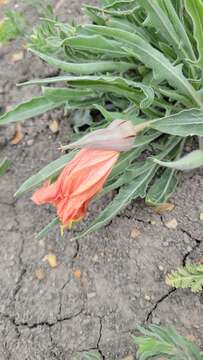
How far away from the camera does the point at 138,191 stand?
212 centimetres

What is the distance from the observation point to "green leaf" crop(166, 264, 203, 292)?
1.89 metres

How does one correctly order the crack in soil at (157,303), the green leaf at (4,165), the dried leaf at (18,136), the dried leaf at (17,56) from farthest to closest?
the dried leaf at (17,56)
the dried leaf at (18,136)
the green leaf at (4,165)
the crack in soil at (157,303)

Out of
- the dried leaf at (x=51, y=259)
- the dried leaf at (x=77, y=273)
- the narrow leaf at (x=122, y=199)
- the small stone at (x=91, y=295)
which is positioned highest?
the narrow leaf at (x=122, y=199)

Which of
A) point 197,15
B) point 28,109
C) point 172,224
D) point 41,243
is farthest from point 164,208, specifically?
point 197,15

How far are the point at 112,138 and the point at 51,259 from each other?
2.12ft

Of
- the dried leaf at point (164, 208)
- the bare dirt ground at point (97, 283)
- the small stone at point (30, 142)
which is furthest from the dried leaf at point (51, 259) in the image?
the small stone at point (30, 142)

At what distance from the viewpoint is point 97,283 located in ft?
6.95

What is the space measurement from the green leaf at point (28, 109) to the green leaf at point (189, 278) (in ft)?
2.21

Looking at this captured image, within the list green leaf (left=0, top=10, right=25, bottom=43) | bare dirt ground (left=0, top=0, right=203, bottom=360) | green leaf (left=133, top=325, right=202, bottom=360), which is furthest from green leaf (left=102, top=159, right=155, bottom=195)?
green leaf (left=0, top=10, right=25, bottom=43)

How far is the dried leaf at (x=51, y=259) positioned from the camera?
2201 mm

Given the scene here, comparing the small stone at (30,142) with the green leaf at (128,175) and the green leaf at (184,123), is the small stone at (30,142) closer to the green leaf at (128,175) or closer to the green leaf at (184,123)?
the green leaf at (128,175)

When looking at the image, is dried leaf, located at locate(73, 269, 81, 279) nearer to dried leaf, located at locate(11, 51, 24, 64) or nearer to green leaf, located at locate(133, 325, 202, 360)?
green leaf, located at locate(133, 325, 202, 360)

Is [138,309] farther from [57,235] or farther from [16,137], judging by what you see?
[16,137]

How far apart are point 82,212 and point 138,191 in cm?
42
